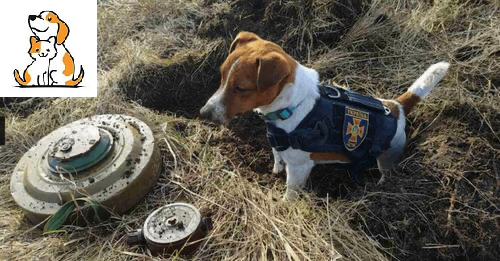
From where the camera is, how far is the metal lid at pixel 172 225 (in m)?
2.57

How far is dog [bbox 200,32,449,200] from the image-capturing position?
255 centimetres

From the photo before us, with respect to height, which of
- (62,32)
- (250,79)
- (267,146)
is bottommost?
(267,146)

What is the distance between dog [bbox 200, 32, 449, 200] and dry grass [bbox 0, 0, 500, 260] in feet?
0.66

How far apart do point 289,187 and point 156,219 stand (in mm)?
925

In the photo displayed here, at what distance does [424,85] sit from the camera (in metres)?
3.01

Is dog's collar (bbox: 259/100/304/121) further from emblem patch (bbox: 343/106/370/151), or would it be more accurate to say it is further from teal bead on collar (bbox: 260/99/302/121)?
emblem patch (bbox: 343/106/370/151)

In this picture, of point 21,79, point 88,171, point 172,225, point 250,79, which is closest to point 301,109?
point 250,79

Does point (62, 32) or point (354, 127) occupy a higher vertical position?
point (354, 127)

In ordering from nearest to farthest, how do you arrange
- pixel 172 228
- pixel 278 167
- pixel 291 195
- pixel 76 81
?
1. pixel 172 228
2. pixel 291 195
3. pixel 278 167
4. pixel 76 81

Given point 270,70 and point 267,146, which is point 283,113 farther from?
point 267,146

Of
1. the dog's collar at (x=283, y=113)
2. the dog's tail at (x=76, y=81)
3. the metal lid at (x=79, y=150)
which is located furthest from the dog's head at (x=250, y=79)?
the dog's tail at (x=76, y=81)

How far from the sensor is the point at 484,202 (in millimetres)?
2598

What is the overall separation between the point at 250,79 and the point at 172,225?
1014 millimetres

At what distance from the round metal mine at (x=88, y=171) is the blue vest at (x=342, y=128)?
99 centimetres
